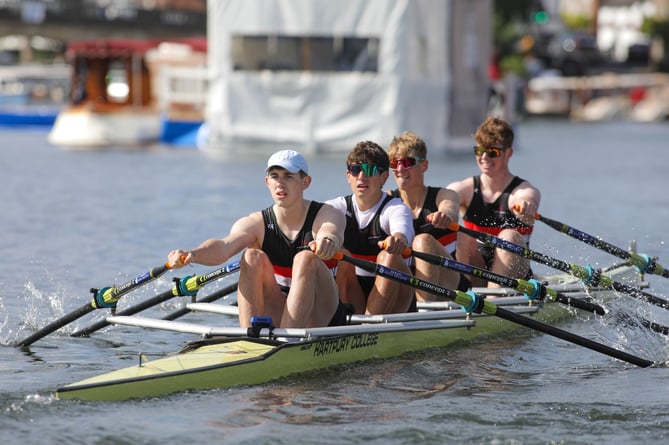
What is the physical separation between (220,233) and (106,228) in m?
1.78

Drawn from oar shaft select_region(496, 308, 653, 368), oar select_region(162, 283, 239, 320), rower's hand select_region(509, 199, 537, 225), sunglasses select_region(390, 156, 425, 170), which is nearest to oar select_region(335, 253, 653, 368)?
oar shaft select_region(496, 308, 653, 368)

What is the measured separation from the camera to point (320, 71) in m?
28.6

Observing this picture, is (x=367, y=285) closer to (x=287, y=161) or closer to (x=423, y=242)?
(x=423, y=242)

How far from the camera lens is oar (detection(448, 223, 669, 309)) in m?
10.2

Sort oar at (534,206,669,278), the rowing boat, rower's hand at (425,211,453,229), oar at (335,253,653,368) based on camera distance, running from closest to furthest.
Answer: the rowing boat, oar at (335,253,653,368), rower's hand at (425,211,453,229), oar at (534,206,669,278)

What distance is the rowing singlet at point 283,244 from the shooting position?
344 inches

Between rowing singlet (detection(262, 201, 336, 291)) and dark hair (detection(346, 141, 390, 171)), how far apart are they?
1.85 feet

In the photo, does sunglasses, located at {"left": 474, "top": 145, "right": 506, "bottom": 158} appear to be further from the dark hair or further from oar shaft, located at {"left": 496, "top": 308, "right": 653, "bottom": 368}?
oar shaft, located at {"left": 496, "top": 308, "right": 653, "bottom": 368}

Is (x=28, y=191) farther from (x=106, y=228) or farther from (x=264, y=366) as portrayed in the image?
(x=264, y=366)

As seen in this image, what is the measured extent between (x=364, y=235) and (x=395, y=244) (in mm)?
555

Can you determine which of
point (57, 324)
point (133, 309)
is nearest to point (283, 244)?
point (133, 309)

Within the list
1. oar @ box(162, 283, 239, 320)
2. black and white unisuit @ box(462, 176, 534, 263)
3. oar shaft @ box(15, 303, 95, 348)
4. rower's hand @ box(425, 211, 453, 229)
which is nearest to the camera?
oar shaft @ box(15, 303, 95, 348)

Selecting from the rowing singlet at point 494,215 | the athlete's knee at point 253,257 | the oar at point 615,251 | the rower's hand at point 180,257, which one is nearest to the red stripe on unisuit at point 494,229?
the rowing singlet at point 494,215

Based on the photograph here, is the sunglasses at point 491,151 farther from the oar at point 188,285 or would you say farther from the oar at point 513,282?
the oar at point 188,285
